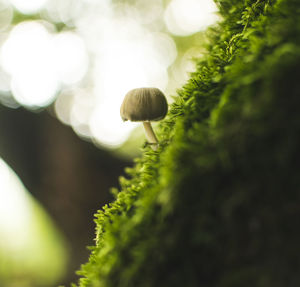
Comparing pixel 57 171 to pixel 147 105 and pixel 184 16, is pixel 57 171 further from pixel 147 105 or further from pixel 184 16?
pixel 184 16

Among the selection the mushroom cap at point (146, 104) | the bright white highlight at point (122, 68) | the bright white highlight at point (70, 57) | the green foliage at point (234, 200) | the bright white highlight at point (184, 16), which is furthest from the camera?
the bright white highlight at point (122, 68)

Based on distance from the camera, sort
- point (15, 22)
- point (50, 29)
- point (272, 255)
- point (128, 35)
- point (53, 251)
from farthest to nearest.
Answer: point (128, 35) < point (50, 29) < point (15, 22) < point (53, 251) < point (272, 255)

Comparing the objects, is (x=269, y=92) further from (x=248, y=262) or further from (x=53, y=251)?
(x=53, y=251)

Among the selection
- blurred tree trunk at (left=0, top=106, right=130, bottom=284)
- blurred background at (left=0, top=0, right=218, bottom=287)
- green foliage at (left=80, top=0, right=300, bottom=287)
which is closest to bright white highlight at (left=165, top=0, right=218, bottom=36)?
blurred background at (left=0, top=0, right=218, bottom=287)

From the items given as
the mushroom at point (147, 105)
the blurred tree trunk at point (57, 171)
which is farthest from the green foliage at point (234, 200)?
the blurred tree trunk at point (57, 171)

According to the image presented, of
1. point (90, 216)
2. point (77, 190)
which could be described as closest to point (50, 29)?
point (77, 190)

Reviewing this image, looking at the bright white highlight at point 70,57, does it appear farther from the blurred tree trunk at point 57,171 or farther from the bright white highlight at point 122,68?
the blurred tree trunk at point 57,171
